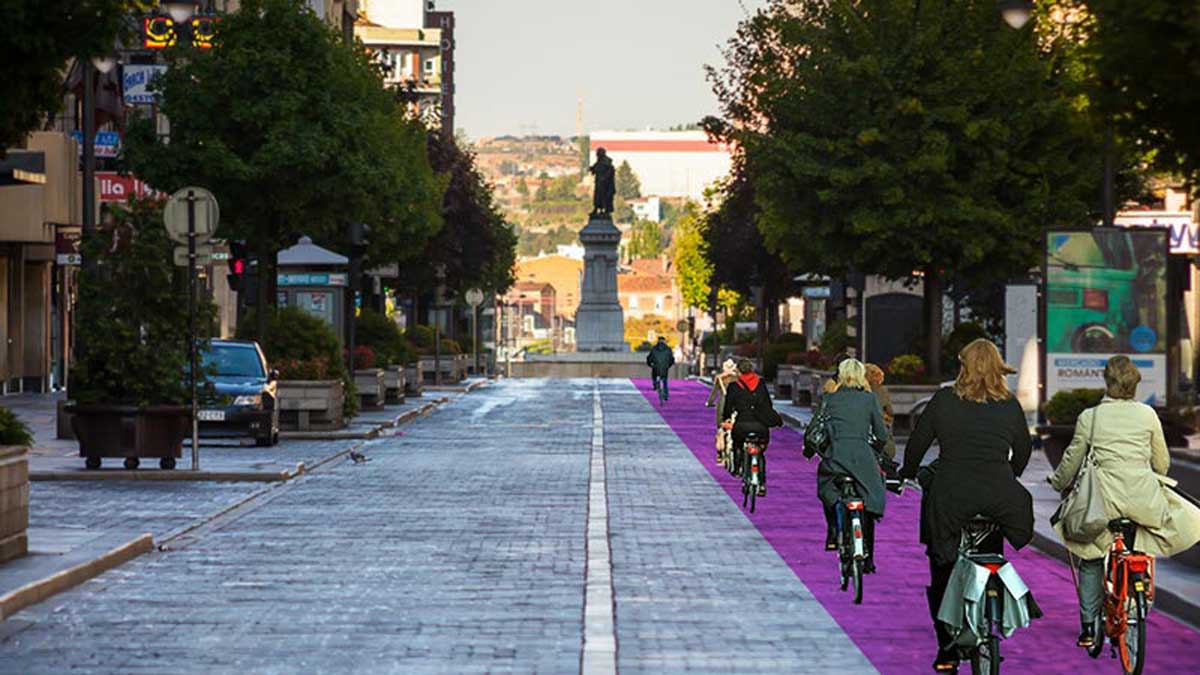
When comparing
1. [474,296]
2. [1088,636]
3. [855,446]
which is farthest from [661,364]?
[1088,636]

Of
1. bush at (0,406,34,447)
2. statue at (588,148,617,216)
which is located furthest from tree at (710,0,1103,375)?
statue at (588,148,617,216)

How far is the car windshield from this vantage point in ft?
117

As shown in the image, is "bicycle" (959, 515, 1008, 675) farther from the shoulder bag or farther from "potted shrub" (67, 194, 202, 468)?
"potted shrub" (67, 194, 202, 468)

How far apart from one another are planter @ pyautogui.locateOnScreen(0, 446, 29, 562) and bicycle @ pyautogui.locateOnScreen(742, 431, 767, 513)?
823cm

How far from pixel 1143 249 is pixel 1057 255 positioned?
971 millimetres

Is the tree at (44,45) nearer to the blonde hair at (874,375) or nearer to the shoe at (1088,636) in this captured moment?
the shoe at (1088,636)

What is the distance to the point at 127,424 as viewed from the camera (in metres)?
27.5

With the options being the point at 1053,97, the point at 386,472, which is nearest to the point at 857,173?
the point at 1053,97

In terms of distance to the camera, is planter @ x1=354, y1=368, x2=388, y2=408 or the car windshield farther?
planter @ x1=354, y1=368, x2=388, y2=408

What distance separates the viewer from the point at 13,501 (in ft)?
54.8

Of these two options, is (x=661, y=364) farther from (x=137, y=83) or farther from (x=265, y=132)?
(x=137, y=83)

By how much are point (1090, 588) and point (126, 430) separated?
16.7 m

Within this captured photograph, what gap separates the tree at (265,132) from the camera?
4369 cm

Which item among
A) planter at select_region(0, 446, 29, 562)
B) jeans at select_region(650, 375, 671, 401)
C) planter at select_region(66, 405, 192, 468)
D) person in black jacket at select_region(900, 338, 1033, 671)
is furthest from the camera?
jeans at select_region(650, 375, 671, 401)
